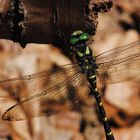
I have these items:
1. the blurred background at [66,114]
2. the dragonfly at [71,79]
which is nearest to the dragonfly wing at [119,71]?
the dragonfly at [71,79]

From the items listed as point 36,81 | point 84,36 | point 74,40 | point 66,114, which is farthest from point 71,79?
point 66,114

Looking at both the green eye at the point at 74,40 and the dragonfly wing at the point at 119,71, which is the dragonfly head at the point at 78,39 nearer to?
the green eye at the point at 74,40

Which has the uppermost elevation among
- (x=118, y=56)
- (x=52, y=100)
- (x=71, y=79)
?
(x=118, y=56)

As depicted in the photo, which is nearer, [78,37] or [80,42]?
[78,37]

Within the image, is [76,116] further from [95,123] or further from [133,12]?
[133,12]

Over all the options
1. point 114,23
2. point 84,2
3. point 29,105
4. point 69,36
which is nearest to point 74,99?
point 29,105

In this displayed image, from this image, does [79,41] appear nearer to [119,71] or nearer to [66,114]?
[119,71]
